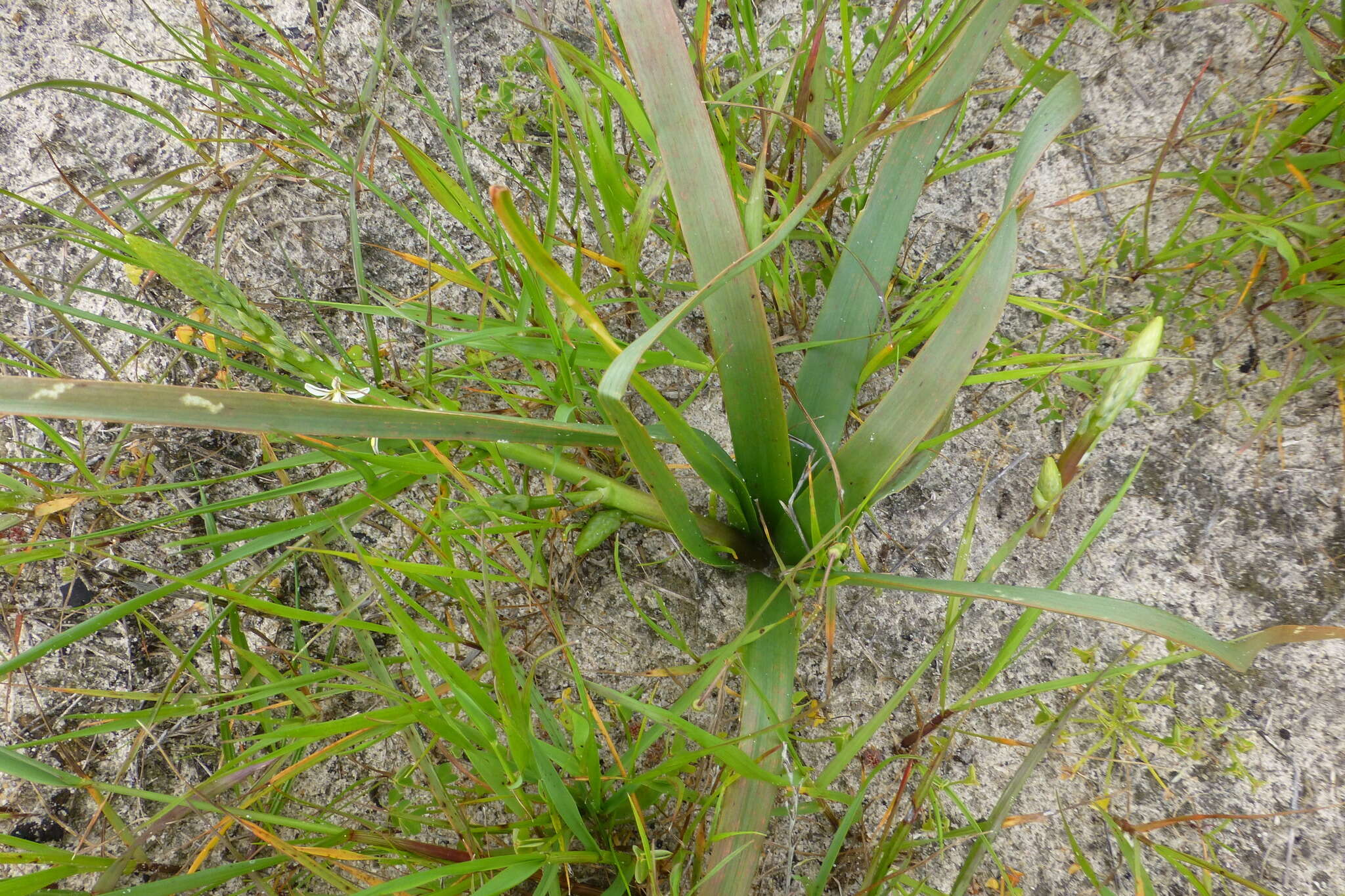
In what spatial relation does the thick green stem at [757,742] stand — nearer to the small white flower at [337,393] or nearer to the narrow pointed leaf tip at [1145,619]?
the narrow pointed leaf tip at [1145,619]

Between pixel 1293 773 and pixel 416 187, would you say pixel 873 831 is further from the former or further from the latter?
pixel 416 187

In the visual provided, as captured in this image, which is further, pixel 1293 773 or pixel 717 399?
pixel 717 399

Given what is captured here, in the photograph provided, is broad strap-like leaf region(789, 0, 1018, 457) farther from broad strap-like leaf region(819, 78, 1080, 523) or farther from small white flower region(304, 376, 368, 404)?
small white flower region(304, 376, 368, 404)

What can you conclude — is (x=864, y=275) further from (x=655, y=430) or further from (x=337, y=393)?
(x=337, y=393)

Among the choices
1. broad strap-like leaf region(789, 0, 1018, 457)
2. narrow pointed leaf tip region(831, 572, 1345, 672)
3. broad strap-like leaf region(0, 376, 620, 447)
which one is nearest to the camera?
broad strap-like leaf region(0, 376, 620, 447)

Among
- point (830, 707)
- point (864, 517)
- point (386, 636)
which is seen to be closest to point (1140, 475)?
point (864, 517)

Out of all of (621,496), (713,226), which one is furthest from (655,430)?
(713,226)

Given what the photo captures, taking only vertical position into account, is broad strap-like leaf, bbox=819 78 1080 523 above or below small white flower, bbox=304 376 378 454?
below

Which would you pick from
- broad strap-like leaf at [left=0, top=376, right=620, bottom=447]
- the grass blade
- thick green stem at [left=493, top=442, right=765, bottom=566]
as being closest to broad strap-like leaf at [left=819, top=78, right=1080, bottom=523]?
the grass blade
